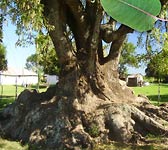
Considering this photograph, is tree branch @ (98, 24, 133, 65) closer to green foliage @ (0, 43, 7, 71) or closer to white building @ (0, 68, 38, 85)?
green foliage @ (0, 43, 7, 71)

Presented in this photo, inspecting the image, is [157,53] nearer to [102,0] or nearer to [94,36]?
[94,36]

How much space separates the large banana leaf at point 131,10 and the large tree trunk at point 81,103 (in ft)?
25.2

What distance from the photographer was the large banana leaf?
15.6 inches

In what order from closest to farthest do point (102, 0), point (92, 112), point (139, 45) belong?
point (102, 0) < point (92, 112) < point (139, 45)

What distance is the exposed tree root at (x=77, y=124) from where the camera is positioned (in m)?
8.31

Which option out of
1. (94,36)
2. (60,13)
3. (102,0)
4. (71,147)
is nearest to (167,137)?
(71,147)

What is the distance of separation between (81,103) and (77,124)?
0.82 metres

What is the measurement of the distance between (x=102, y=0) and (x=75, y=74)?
9.11 meters

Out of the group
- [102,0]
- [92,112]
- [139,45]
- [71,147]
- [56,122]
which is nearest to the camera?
[102,0]

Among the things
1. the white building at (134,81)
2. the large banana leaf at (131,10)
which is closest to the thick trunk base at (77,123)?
the large banana leaf at (131,10)

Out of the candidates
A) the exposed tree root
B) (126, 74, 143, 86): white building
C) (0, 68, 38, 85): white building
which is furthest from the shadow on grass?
(0, 68, 38, 85): white building

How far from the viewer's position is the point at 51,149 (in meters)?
8.02

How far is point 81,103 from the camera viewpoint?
9336 millimetres

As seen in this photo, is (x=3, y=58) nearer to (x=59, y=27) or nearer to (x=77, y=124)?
(x=59, y=27)
